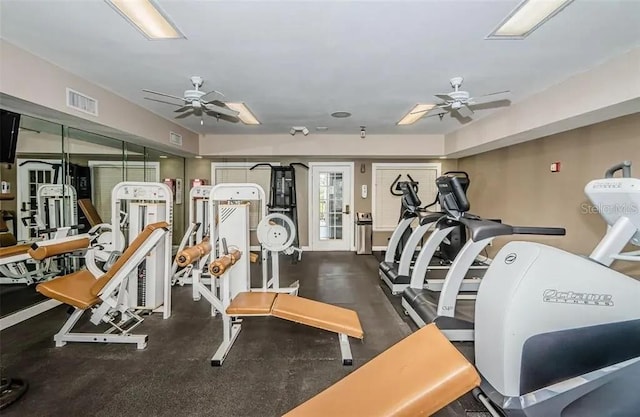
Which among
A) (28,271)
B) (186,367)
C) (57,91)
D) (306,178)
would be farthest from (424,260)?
(28,271)

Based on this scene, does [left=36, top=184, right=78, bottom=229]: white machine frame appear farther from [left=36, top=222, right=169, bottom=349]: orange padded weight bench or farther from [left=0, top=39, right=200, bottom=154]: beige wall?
[left=36, top=222, right=169, bottom=349]: orange padded weight bench

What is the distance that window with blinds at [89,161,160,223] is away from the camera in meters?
4.76

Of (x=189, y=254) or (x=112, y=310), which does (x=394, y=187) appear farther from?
(x=112, y=310)

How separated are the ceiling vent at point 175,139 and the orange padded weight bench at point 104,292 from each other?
2996 millimetres

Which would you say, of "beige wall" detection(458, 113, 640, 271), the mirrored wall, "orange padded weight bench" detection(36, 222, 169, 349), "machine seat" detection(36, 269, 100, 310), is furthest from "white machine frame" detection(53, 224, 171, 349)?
"beige wall" detection(458, 113, 640, 271)

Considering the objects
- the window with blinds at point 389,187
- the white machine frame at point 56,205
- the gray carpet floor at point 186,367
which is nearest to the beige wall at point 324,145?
the window with blinds at point 389,187

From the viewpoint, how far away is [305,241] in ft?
25.3

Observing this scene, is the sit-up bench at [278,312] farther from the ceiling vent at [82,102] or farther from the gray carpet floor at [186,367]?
the ceiling vent at [82,102]

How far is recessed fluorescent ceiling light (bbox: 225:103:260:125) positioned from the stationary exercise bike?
4.00 meters

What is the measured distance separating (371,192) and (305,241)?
1.95 meters

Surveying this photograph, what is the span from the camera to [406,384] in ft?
4.77

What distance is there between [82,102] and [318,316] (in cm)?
339

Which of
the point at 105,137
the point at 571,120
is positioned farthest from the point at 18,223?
the point at 571,120

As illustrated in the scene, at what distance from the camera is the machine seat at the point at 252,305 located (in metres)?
2.81
